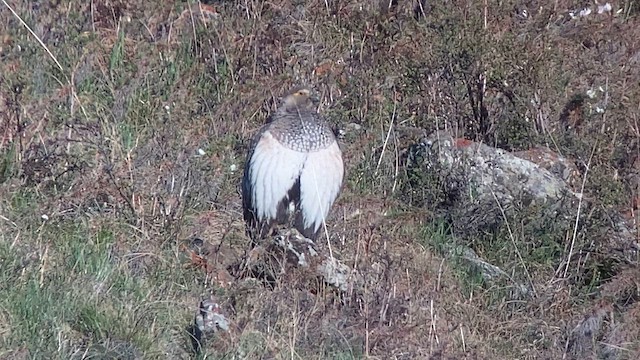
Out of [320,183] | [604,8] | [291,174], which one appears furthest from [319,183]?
[604,8]

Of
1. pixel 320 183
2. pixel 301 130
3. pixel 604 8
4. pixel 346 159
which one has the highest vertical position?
pixel 604 8

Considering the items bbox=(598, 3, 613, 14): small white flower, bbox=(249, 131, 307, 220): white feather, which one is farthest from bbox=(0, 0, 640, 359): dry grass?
bbox=(249, 131, 307, 220): white feather

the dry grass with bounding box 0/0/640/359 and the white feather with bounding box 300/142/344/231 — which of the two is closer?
the dry grass with bounding box 0/0/640/359

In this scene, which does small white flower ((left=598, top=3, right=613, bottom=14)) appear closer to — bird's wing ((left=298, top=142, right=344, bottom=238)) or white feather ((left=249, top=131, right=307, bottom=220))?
bird's wing ((left=298, top=142, right=344, bottom=238))

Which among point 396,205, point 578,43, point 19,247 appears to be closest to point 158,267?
point 19,247

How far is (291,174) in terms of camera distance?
525cm

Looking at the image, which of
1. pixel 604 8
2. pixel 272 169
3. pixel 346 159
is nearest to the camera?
pixel 272 169

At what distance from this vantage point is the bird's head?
18.1 feet

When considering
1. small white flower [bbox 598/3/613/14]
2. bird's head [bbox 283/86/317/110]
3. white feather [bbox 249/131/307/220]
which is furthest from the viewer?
small white flower [bbox 598/3/613/14]

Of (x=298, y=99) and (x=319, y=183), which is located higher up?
(x=298, y=99)

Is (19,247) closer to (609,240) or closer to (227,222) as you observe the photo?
(227,222)

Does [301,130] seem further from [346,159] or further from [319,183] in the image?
[346,159]

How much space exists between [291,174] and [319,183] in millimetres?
122

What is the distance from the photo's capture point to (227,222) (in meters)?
5.70
